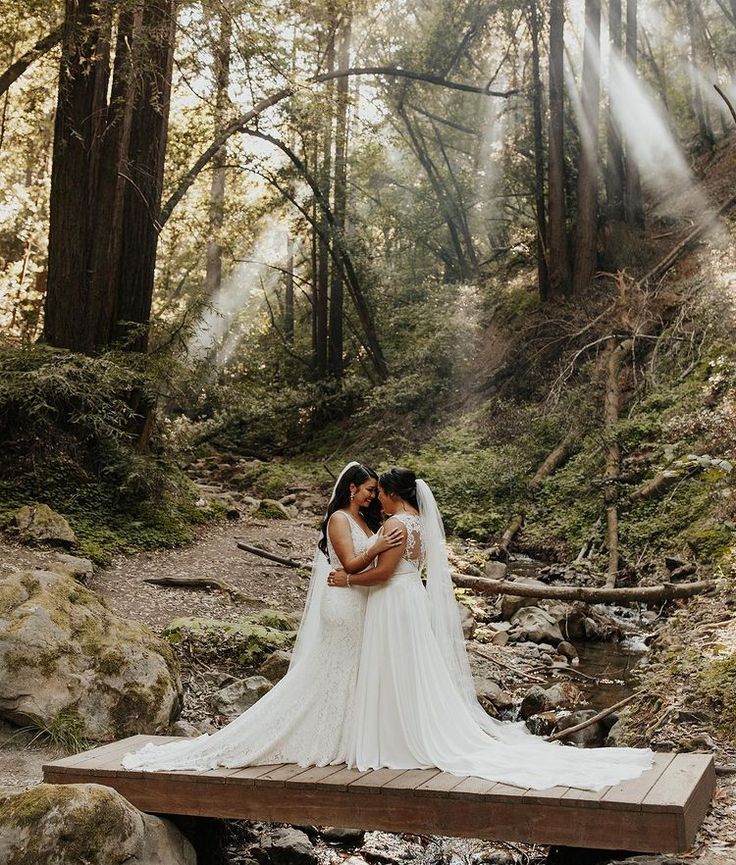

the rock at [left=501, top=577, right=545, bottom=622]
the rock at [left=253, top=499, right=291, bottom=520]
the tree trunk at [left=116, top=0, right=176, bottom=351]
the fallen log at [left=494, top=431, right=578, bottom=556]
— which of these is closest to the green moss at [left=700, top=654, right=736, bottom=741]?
the rock at [left=501, top=577, right=545, bottom=622]

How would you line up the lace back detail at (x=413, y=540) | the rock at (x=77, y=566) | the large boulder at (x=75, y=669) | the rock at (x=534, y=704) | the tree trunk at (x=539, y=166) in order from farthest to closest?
the tree trunk at (x=539, y=166)
the rock at (x=77, y=566)
the rock at (x=534, y=704)
the large boulder at (x=75, y=669)
the lace back detail at (x=413, y=540)

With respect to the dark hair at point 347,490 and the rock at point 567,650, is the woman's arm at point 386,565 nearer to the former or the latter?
the dark hair at point 347,490

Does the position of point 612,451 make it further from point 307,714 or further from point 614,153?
point 614,153

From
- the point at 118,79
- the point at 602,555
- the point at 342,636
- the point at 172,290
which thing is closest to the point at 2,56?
the point at 118,79

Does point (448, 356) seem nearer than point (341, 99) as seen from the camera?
No

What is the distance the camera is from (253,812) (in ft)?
16.0

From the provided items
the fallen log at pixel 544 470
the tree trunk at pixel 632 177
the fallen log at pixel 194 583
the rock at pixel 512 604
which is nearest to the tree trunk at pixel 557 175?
the tree trunk at pixel 632 177

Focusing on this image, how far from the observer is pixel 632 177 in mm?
22766

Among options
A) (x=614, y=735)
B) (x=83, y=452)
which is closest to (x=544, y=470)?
(x=83, y=452)

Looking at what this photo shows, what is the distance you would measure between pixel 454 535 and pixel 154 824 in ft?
37.1

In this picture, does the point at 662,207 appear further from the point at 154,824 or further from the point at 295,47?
the point at 154,824

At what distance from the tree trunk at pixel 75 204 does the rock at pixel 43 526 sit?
11.2 feet

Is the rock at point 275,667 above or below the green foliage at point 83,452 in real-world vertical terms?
below

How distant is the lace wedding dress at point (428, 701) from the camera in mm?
4895
